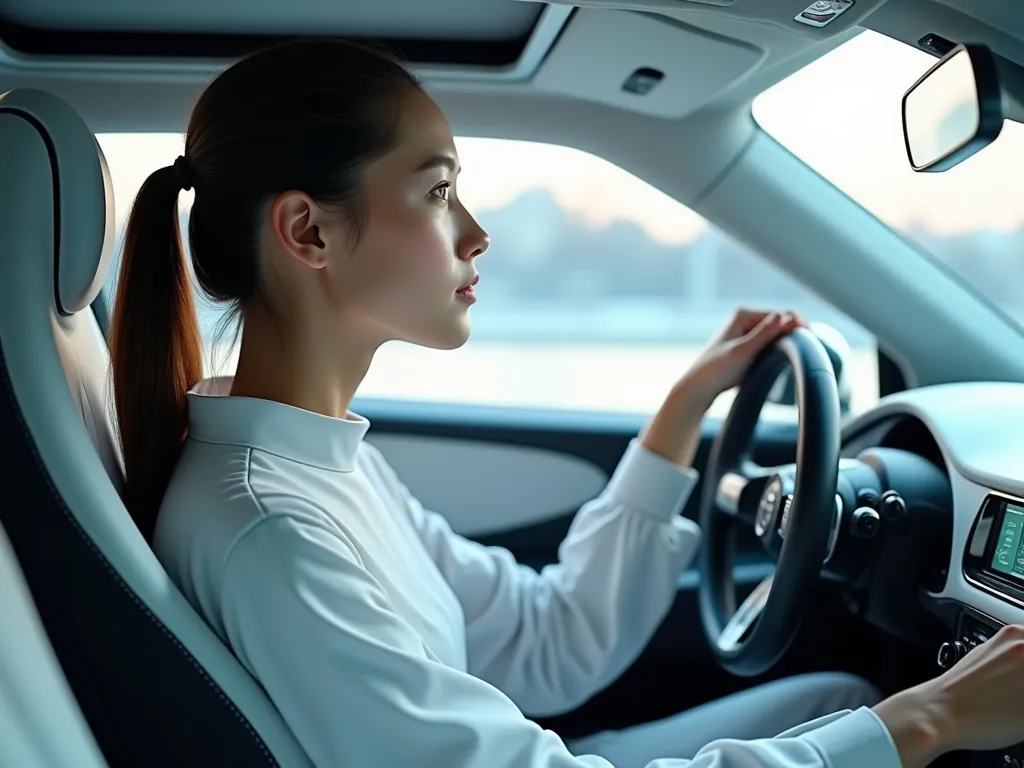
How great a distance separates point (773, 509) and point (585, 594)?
311 millimetres

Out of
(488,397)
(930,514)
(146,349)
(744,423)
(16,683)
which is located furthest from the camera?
(488,397)

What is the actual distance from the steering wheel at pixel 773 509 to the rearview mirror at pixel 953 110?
0.27 meters

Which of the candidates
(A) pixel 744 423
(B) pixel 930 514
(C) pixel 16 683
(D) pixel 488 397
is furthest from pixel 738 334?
(C) pixel 16 683

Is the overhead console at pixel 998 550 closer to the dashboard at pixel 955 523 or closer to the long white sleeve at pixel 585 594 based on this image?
the dashboard at pixel 955 523

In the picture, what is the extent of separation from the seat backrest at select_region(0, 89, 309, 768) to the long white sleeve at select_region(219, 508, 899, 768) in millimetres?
35

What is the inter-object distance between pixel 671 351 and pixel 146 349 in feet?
13.8

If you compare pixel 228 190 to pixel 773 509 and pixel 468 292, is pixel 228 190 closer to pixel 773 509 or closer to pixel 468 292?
pixel 468 292

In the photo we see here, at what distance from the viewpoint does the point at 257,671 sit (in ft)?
3.07

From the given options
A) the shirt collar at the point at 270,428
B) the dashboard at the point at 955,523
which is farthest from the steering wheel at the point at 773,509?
the shirt collar at the point at 270,428

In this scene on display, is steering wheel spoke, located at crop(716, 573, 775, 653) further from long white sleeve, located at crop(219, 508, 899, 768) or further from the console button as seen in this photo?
long white sleeve, located at crop(219, 508, 899, 768)

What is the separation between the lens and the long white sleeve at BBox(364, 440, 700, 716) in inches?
61.1

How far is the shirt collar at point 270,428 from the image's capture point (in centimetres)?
110

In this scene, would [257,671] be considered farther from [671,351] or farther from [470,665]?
[671,351]

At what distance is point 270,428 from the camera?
43.7 inches
